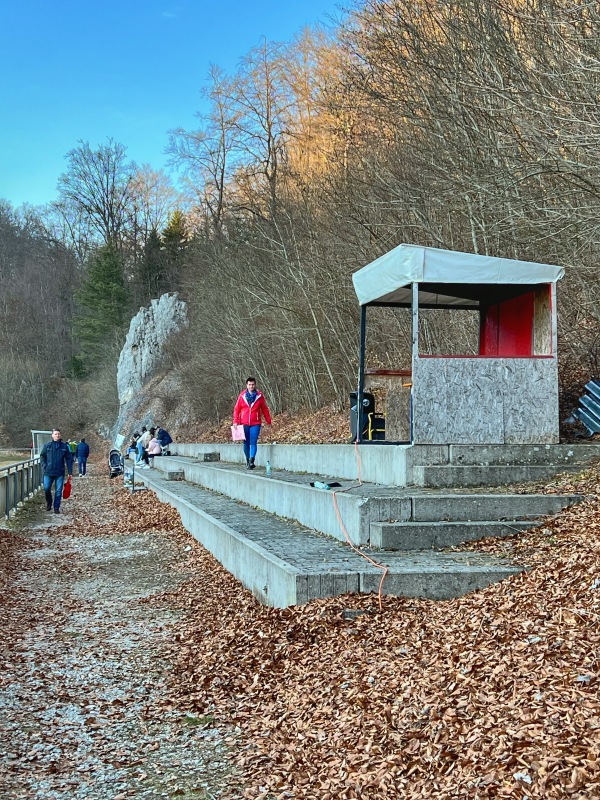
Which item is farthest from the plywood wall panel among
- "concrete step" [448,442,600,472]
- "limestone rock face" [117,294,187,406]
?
"limestone rock face" [117,294,187,406]

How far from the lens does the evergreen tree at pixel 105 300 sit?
59.8m

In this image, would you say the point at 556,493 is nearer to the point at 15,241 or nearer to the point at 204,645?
the point at 204,645

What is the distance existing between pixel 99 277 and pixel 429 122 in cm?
4936

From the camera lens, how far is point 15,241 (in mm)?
74125

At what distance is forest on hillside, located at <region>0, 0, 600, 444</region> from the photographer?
1023 cm

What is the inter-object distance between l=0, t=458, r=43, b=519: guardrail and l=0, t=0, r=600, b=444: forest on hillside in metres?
8.61

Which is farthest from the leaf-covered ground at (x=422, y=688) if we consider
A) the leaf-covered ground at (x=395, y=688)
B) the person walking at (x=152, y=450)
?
the person walking at (x=152, y=450)

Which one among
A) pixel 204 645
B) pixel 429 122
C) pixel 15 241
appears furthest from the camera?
pixel 15 241

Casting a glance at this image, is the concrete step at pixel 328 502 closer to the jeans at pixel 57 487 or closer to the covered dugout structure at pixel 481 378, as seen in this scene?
the covered dugout structure at pixel 481 378

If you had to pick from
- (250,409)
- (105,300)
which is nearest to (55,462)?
(250,409)

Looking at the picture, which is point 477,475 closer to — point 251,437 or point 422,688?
point 422,688

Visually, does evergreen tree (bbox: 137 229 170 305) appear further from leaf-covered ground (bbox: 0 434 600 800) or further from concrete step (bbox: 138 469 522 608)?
leaf-covered ground (bbox: 0 434 600 800)

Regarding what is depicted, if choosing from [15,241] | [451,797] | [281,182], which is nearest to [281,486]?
[451,797]

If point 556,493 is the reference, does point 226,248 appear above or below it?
above
